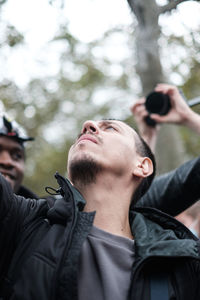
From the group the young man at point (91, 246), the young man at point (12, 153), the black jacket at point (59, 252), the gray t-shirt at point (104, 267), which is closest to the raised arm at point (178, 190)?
the young man at point (91, 246)

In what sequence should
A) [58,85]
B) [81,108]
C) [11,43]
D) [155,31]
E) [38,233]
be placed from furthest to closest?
[81,108] → [58,85] → [155,31] → [11,43] → [38,233]

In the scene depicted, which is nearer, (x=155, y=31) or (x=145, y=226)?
(x=145, y=226)

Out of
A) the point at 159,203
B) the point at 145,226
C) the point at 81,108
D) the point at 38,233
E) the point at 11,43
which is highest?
the point at 11,43

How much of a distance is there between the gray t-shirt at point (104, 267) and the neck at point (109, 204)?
0.57ft

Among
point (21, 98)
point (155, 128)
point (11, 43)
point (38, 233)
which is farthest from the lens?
point (21, 98)

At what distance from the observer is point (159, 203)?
3.23 meters

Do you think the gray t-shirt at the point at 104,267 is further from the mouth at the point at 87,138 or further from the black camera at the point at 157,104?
the black camera at the point at 157,104

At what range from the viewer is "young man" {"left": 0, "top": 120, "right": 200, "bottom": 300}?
1746 millimetres

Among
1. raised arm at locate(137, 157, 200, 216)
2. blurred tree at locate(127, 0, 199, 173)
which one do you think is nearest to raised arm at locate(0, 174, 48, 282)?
raised arm at locate(137, 157, 200, 216)

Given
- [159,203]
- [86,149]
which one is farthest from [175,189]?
[86,149]

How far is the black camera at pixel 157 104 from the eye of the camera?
3496 mm

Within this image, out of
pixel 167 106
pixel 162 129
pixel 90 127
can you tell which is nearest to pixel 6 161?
pixel 90 127

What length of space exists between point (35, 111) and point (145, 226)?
12.0 metres

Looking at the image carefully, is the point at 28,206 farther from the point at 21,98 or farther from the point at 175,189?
the point at 21,98
